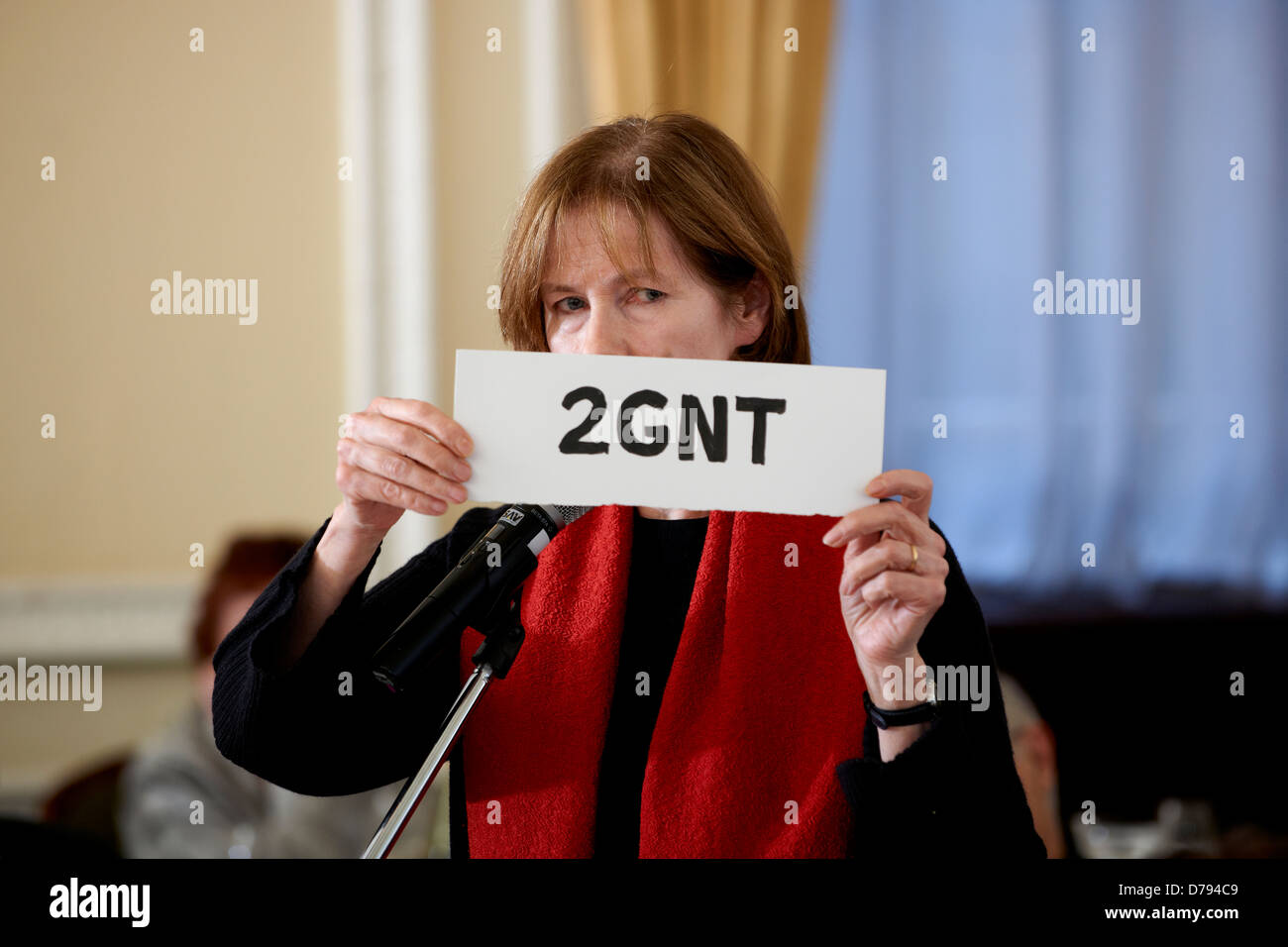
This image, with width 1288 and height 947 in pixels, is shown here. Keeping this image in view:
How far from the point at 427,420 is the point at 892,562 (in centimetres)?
→ 37

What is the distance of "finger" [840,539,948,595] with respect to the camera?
801 mm

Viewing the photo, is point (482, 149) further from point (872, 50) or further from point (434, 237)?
point (872, 50)

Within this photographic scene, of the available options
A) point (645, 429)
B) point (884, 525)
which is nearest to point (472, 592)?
point (645, 429)

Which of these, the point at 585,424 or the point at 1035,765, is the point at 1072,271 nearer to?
the point at 1035,765

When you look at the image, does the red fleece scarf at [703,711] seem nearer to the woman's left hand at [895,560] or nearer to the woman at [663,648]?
the woman at [663,648]

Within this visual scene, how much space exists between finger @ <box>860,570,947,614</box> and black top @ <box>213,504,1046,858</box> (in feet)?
0.40

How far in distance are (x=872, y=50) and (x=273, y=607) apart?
215cm

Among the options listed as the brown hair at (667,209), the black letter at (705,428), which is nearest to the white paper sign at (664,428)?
the black letter at (705,428)

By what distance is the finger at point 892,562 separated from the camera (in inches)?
31.5

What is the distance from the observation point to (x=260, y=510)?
2293 millimetres

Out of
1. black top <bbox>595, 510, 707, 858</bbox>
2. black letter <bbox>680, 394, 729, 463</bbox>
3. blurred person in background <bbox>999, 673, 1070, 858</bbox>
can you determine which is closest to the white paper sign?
black letter <bbox>680, 394, 729, 463</bbox>

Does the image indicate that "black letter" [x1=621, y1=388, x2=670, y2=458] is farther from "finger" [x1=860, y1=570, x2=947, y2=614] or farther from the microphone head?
"finger" [x1=860, y1=570, x2=947, y2=614]

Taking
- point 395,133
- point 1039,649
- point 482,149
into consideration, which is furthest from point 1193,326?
point 395,133

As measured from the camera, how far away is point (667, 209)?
105cm
